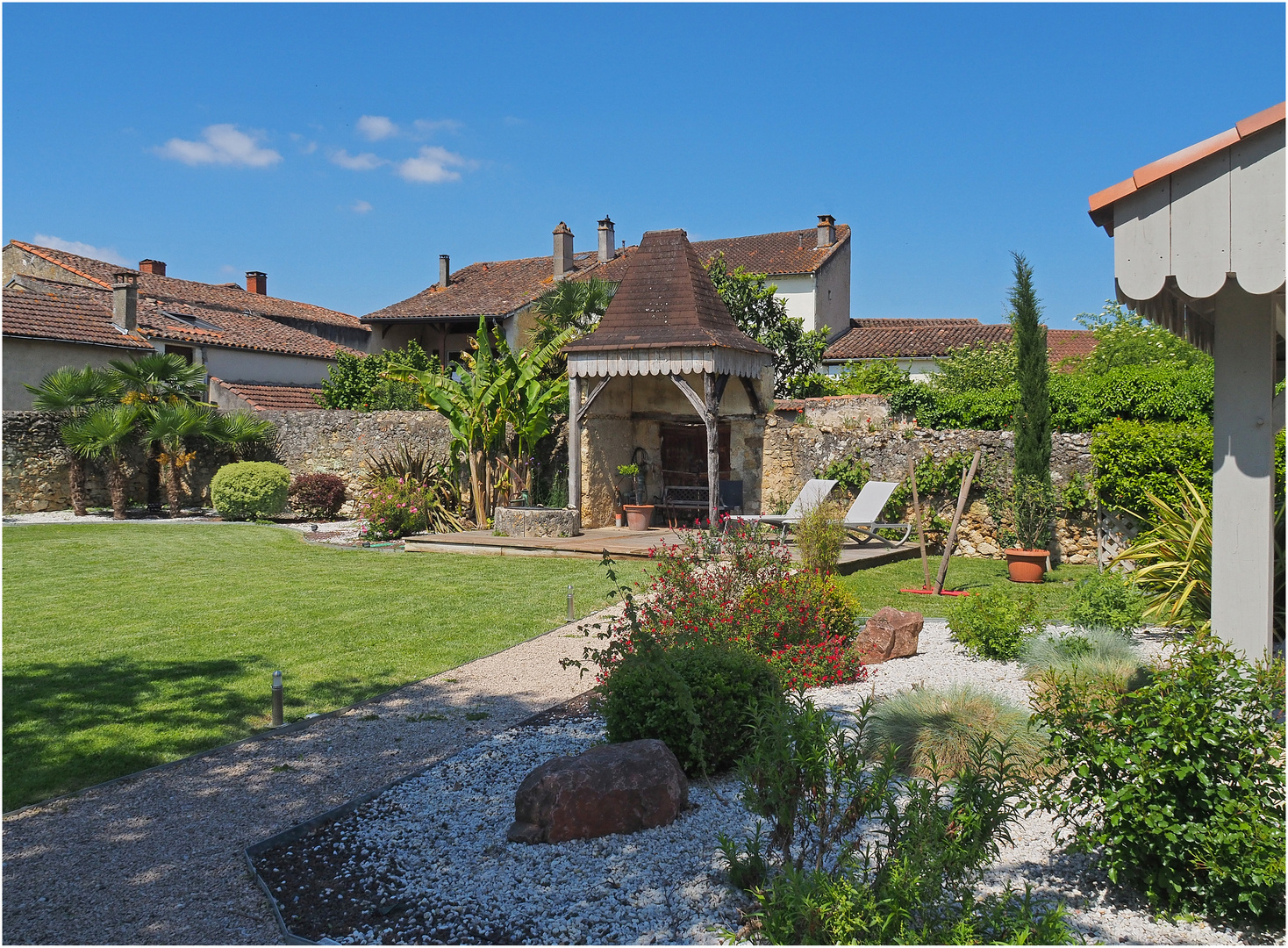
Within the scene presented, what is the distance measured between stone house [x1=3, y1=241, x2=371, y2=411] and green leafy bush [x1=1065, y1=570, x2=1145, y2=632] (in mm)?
23507

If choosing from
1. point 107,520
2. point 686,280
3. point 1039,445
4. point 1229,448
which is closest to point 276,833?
point 1229,448

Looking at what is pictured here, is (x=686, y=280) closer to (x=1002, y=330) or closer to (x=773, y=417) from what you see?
(x=773, y=417)

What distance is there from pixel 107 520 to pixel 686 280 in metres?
14.0

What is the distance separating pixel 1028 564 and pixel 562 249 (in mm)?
23897

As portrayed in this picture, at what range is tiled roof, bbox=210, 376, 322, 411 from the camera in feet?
78.6

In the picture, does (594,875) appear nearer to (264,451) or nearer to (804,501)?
(804,501)

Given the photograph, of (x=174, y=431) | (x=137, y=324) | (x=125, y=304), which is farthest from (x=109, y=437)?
(x=137, y=324)

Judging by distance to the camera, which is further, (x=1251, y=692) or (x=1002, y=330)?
(x=1002, y=330)

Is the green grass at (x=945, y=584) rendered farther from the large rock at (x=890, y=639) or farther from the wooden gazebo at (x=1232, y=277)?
the wooden gazebo at (x=1232, y=277)

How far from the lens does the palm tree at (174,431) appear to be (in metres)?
19.7

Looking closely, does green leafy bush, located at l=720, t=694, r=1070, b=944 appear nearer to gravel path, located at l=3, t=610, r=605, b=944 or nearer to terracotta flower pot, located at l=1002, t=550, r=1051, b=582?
gravel path, located at l=3, t=610, r=605, b=944

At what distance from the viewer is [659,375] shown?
58.8ft

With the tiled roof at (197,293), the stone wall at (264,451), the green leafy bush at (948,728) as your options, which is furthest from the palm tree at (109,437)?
the green leafy bush at (948,728)

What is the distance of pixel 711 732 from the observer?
15.7 feet
